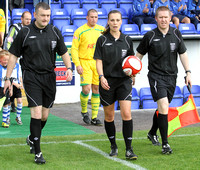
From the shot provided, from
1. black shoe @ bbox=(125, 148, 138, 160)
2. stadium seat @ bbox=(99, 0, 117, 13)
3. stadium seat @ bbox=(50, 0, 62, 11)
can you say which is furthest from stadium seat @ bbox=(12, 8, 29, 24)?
black shoe @ bbox=(125, 148, 138, 160)

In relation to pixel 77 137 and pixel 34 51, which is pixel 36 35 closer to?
pixel 34 51

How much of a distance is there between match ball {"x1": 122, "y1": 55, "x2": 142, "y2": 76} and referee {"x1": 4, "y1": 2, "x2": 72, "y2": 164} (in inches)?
31.7

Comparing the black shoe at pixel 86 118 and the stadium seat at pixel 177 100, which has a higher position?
the black shoe at pixel 86 118

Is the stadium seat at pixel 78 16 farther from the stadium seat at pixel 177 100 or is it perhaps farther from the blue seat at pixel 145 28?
the stadium seat at pixel 177 100

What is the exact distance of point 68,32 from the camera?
47.8 ft

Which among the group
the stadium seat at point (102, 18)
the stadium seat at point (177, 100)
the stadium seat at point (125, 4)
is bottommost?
the stadium seat at point (177, 100)

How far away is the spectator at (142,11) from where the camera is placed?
1585cm

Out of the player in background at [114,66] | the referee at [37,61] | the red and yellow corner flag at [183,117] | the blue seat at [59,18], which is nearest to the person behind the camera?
the referee at [37,61]

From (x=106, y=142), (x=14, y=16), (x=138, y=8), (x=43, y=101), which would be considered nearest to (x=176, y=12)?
(x=138, y=8)

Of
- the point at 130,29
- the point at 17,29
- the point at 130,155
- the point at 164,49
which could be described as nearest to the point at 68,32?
the point at 130,29

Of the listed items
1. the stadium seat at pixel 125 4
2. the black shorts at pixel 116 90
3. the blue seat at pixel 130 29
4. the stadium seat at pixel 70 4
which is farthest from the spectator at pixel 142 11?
the black shorts at pixel 116 90

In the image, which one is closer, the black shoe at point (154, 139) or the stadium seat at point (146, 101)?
the black shoe at point (154, 139)

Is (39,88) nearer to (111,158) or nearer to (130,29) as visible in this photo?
(111,158)

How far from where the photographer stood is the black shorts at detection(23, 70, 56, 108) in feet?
20.0
